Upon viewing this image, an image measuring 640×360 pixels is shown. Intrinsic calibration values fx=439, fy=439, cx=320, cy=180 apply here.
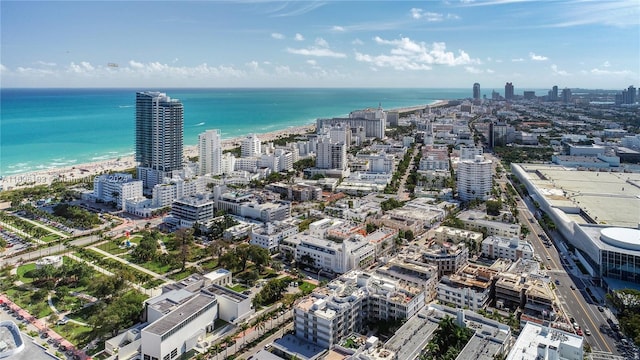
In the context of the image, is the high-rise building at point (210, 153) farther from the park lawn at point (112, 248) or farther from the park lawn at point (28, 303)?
the park lawn at point (28, 303)

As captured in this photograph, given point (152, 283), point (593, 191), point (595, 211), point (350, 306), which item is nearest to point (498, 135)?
point (593, 191)

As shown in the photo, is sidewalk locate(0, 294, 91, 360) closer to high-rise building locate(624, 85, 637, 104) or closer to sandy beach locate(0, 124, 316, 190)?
sandy beach locate(0, 124, 316, 190)

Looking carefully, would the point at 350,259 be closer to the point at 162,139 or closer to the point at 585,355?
the point at 585,355

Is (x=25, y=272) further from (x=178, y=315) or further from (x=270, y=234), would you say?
(x=270, y=234)

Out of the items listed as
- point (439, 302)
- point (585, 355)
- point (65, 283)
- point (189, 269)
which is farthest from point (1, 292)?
point (585, 355)

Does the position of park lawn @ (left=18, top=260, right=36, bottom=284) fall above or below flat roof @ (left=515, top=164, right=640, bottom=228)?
below

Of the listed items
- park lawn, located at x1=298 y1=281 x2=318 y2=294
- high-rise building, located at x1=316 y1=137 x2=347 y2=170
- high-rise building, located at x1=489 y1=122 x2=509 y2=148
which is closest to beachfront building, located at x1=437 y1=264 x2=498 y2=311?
park lawn, located at x1=298 y1=281 x2=318 y2=294

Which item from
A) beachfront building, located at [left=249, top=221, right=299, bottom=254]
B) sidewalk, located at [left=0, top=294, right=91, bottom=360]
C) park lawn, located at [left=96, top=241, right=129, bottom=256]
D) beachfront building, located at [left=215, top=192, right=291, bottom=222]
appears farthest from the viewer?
beachfront building, located at [left=215, top=192, right=291, bottom=222]
